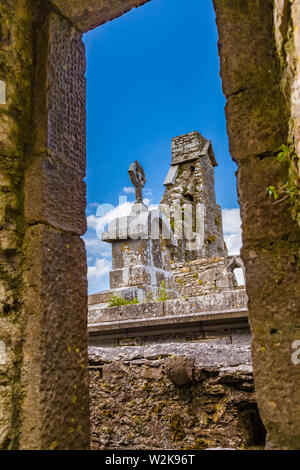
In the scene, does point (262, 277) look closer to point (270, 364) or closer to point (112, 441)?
point (270, 364)

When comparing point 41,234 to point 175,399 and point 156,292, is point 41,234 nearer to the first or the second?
point 175,399

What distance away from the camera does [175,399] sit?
2637mm

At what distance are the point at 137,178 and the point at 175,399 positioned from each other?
4418mm

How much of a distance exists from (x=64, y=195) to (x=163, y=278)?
13.6 ft

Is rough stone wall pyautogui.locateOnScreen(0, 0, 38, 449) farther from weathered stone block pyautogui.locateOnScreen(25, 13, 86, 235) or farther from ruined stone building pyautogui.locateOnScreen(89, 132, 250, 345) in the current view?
ruined stone building pyautogui.locateOnScreen(89, 132, 250, 345)

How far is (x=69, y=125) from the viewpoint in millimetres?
2543

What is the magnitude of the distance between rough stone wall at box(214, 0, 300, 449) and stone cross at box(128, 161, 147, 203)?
170 inches

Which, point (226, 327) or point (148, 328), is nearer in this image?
point (226, 327)

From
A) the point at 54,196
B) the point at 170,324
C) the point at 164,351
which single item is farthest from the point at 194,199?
the point at 54,196

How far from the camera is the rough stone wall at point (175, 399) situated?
96.7 inches

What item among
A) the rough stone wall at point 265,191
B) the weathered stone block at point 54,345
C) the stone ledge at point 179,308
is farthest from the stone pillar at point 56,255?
the stone ledge at point 179,308

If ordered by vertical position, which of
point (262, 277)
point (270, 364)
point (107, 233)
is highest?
point (107, 233)

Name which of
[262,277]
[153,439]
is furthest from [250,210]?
[153,439]

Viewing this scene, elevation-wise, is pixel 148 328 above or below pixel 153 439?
above
